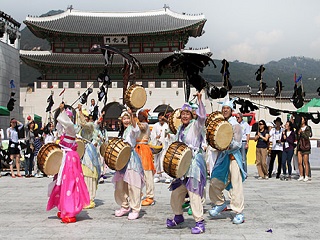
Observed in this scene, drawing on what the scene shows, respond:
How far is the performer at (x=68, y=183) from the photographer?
594cm

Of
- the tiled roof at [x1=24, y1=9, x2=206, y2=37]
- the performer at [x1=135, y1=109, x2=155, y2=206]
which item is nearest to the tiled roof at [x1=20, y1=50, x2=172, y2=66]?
the tiled roof at [x1=24, y1=9, x2=206, y2=37]

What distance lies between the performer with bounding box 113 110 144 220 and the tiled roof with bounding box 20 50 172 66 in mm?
27971

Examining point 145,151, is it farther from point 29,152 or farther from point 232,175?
point 29,152

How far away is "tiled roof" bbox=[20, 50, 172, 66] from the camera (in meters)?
34.2

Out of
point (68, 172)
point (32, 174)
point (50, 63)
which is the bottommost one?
point (32, 174)

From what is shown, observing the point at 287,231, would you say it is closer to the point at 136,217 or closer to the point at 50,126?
the point at 136,217

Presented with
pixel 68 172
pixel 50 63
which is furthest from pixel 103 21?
pixel 68 172

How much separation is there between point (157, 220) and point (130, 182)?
2.09ft

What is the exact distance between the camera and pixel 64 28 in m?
35.3

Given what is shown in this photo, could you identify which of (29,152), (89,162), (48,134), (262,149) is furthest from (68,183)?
(48,134)

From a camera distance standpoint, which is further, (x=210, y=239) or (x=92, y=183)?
(x=92, y=183)

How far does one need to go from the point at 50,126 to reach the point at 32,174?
5.14ft

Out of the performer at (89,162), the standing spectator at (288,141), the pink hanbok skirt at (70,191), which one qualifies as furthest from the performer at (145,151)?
the standing spectator at (288,141)

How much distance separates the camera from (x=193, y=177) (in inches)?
213
